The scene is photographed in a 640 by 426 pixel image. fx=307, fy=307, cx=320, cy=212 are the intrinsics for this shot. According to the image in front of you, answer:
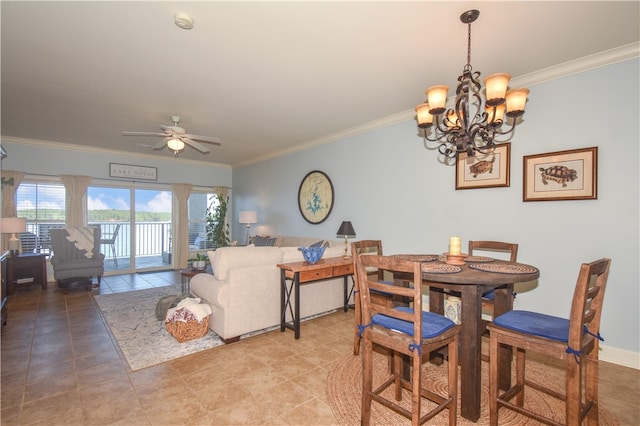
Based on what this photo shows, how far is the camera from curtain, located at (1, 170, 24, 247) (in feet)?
17.1

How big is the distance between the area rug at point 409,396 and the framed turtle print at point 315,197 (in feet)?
9.70

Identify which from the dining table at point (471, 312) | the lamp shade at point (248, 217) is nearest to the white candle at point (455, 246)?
the dining table at point (471, 312)

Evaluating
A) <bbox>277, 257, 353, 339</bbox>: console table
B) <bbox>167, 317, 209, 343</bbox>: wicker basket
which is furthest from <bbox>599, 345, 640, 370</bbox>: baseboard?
<bbox>167, 317, 209, 343</bbox>: wicker basket

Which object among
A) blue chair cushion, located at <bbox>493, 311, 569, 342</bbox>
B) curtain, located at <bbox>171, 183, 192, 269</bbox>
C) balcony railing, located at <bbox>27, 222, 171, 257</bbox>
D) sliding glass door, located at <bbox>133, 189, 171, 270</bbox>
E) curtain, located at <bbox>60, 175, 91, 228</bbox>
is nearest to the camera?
blue chair cushion, located at <bbox>493, 311, 569, 342</bbox>

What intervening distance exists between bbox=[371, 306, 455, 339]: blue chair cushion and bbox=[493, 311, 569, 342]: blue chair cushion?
35 centimetres

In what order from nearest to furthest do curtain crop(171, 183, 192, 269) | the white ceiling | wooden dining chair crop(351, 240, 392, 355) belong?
the white ceiling
wooden dining chair crop(351, 240, 392, 355)
curtain crop(171, 183, 192, 269)

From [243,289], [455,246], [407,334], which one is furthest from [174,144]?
[407,334]

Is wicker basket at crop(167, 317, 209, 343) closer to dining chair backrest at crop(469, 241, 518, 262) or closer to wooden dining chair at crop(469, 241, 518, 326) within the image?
wooden dining chair at crop(469, 241, 518, 326)

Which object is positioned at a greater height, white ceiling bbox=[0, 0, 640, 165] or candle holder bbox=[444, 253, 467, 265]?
white ceiling bbox=[0, 0, 640, 165]

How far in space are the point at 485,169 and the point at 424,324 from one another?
7.47 ft

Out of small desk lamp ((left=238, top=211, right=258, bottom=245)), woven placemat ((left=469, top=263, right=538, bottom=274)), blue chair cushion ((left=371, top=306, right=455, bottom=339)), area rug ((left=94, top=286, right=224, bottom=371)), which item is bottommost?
area rug ((left=94, top=286, right=224, bottom=371))

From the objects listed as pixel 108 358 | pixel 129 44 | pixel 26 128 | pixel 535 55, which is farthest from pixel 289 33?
pixel 26 128

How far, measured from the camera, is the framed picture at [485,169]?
3.21m

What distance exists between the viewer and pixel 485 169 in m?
3.36
